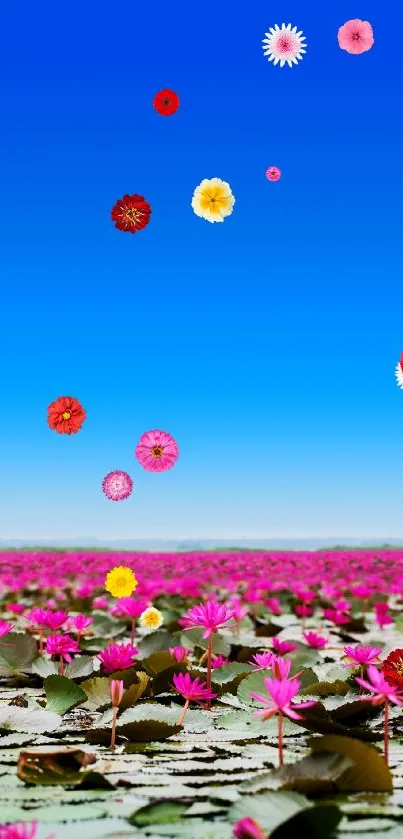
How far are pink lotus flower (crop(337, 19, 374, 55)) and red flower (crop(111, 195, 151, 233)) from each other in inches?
60.8

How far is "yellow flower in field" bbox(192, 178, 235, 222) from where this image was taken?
436cm

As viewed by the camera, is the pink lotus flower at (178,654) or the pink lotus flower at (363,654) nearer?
the pink lotus flower at (363,654)

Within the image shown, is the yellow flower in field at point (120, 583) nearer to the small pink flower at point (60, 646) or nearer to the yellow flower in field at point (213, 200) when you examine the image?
the small pink flower at point (60, 646)

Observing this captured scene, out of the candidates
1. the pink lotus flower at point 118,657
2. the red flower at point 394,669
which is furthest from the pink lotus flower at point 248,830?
the pink lotus flower at point 118,657

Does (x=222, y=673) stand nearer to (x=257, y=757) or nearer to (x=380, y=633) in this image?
(x=257, y=757)

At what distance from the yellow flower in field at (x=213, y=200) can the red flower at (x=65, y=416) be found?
1330 mm

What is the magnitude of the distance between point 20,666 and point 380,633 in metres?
3.74

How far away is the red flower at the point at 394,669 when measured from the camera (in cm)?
212

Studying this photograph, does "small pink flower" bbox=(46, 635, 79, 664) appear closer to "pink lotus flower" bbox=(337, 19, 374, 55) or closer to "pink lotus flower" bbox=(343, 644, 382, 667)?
"pink lotus flower" bbox=(343, 644, 382, 667)

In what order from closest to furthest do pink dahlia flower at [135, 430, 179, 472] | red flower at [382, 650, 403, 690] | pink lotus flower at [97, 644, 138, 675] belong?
→ red flower at [382, 650, 403, 690] < pink lotus flower at [97, 644, 138, 675] < pink dahlia flower at [135, 430, 179, 472]

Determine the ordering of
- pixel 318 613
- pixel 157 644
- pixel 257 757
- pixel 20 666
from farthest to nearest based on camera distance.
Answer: pixel 318 613
pixel 157 644
pixel 20 666
pixel 257 757

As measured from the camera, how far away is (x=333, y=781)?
151cm

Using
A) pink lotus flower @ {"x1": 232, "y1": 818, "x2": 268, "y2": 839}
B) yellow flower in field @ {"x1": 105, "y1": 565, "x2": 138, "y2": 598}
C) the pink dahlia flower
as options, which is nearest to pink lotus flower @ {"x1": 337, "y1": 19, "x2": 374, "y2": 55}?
the pink dahlia flower

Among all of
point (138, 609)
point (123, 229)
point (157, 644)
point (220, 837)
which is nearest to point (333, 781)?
point (220, 837)
